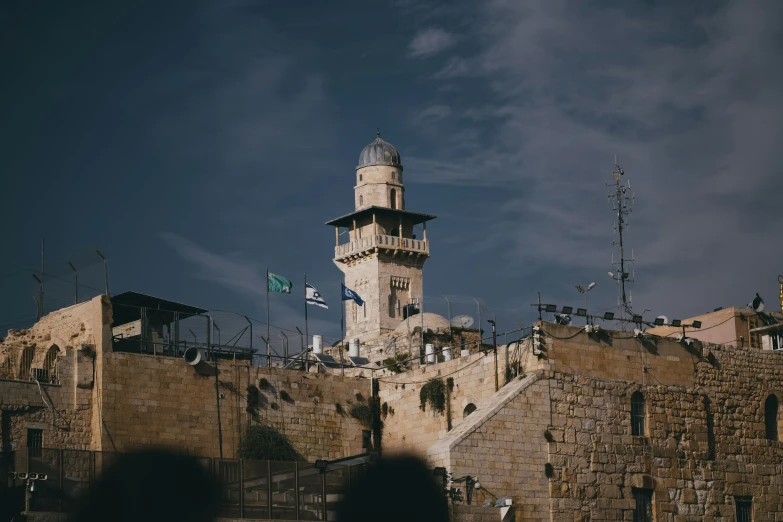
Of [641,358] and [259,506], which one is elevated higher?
[641,358]

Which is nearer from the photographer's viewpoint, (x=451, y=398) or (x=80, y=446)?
(x=80, y=446)

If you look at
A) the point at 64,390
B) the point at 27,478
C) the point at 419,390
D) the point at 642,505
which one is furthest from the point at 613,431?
the point at 27,478

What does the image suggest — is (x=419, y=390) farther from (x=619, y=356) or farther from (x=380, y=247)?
(x=380, y=247)

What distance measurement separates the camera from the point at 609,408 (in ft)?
109

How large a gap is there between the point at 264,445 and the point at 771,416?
46.2 feet

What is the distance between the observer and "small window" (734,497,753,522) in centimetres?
3516

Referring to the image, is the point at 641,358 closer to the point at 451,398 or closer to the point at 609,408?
the point at 609,408

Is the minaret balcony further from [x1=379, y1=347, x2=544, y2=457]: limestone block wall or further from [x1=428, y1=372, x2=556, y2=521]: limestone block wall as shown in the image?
[x1=428, y1=372, x2=556, y2=521]: limestone block wall

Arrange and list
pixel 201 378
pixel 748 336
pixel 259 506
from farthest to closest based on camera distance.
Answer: pixel 748 336 < pixel 201 378 < pixel 259 506

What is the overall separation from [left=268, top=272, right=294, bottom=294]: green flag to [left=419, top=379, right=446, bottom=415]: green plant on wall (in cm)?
667

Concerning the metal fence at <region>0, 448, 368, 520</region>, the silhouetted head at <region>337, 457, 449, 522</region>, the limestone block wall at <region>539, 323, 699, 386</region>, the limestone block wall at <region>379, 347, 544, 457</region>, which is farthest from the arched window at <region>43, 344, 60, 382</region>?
the silhouetted head at <region>337, 457, 449, 522</region>

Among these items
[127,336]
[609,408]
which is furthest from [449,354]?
[127,336]

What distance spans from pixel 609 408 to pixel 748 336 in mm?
7295

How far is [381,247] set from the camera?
6191 cm
